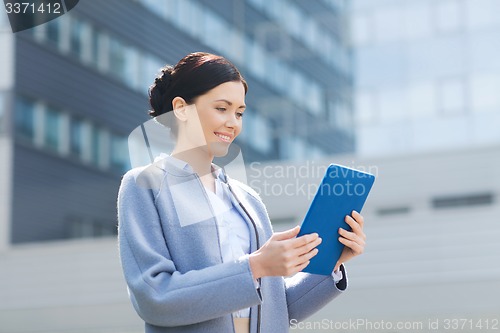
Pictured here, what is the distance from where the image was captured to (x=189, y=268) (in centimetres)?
171

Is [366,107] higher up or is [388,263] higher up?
[366,107]

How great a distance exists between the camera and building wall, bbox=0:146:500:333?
8961 millimetres

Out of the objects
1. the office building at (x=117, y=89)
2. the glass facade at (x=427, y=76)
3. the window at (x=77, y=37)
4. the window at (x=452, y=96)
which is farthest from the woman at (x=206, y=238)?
the window at (x=77, y=37)

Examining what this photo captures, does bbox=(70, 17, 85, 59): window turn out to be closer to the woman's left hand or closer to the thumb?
the woman's left hand

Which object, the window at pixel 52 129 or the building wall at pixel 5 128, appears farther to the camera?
the window at pixel 52 129

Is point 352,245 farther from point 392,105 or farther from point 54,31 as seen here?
point 54,31

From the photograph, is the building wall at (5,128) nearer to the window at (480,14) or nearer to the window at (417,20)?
the window at (417,20)

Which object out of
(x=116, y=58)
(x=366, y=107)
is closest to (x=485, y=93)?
(x=366, y=107)

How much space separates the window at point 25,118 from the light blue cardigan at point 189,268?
35.5ft

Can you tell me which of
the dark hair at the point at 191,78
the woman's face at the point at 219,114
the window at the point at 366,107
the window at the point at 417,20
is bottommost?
the window at the point at 366,107

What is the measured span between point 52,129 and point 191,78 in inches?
451

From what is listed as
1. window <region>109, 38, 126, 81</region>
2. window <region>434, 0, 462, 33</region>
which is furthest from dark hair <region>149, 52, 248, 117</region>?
window <region>109, 38, 126, 81</region>

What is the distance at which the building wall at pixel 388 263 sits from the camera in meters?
8.96

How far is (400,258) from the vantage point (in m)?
9.55
